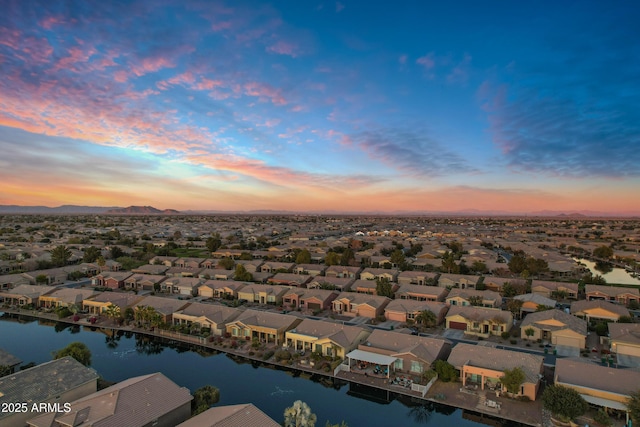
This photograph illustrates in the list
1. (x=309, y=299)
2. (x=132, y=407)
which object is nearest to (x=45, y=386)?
(x=132, y=407)

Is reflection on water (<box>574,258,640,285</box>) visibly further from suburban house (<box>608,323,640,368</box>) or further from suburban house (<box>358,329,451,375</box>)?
suburban house (<box>358,329,451,375</box>)

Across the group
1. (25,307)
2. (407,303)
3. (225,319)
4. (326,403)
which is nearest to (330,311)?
(407,303)

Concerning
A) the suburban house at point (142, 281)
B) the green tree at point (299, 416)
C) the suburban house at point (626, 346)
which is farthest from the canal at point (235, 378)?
the suburban house at point (142, 281)

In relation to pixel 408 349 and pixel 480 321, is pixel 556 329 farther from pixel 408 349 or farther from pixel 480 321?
pixel 408 349

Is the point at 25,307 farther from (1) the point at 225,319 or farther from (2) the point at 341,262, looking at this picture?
(2) the point at 341,262

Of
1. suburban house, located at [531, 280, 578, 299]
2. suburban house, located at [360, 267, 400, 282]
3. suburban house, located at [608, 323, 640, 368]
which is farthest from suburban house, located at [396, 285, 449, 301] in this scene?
suburban house, located at [608, 323, 640, 368]
